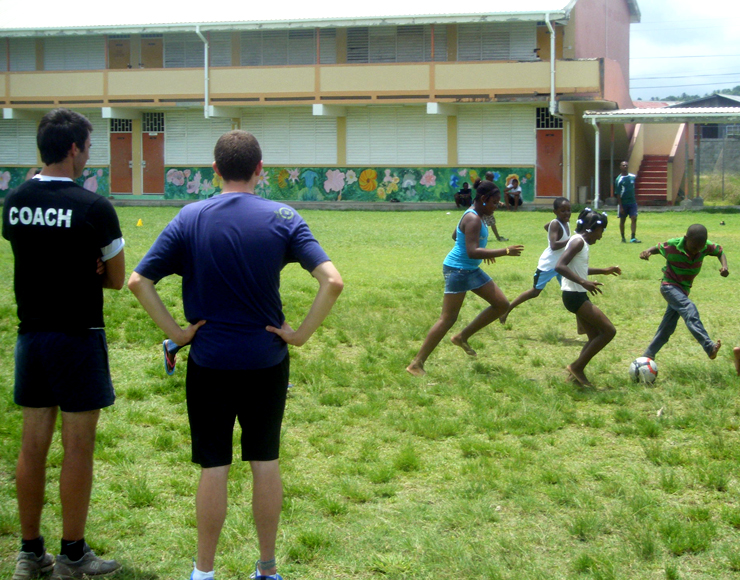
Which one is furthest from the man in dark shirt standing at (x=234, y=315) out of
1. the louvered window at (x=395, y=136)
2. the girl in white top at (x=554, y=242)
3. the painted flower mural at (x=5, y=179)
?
the painted flower mural at (x=5, y=179)

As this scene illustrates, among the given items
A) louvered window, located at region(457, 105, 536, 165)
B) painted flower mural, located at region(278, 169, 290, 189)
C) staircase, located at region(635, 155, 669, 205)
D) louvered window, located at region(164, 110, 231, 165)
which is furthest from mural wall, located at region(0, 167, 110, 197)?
staircase, located at region(635, 155, 669, 205)

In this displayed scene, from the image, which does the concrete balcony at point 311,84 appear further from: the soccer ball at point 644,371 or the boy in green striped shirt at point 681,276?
the soccer ball at point 644,371

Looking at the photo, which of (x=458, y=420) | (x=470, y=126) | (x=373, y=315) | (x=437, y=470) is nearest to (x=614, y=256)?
(x=373, y=315)

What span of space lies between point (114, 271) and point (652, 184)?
98.1 feet

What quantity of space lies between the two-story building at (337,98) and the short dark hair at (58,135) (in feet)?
88.4

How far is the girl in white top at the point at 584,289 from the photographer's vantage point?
23.6 feet

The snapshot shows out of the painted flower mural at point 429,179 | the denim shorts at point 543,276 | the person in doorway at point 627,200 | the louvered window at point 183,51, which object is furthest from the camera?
the louvered window at point 183,51

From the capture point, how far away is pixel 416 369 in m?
7.91

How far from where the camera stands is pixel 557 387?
24.1 ft

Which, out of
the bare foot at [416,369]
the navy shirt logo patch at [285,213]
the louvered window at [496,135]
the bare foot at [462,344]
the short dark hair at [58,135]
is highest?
the louvered window at [496,135]

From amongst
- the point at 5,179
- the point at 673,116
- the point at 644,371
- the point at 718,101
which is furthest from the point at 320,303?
the point at 718,101

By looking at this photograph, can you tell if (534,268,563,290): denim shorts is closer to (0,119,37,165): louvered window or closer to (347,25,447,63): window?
(347,25,447,63): window

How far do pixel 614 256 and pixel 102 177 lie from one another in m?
25.0

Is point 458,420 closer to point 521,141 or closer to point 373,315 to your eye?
Answer: point 373,315
